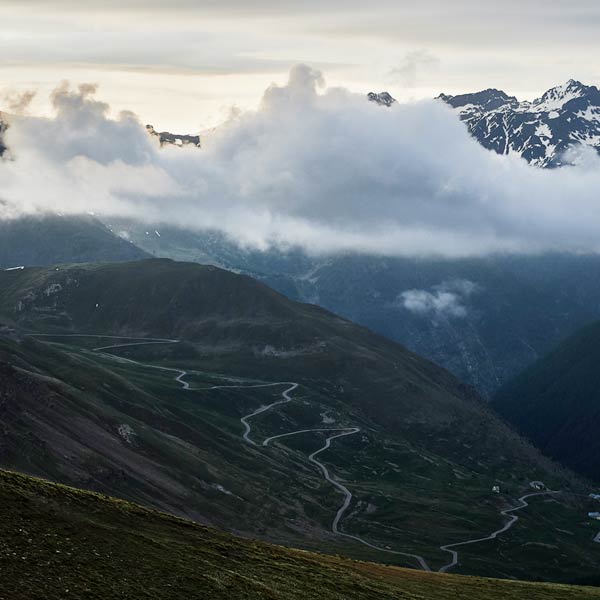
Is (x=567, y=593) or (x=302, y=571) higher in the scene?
(x=302, y=571)

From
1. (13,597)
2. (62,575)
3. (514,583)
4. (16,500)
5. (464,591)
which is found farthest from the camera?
(514,583)

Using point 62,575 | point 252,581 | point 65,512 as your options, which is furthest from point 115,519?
point 62,575

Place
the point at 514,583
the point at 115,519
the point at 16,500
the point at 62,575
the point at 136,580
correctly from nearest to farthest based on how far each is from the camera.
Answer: the point at 62,575, the point at 136,580, the point at 16,500, the point at 115,519, the point at 514,583

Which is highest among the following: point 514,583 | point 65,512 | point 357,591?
point 65,512

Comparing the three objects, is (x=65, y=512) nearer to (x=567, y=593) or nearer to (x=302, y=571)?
(x=302, y=571)

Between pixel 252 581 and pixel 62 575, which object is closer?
pixel 62 575

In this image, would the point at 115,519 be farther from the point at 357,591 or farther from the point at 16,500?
the point at 357,591

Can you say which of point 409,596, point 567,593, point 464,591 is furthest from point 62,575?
point 567,593
